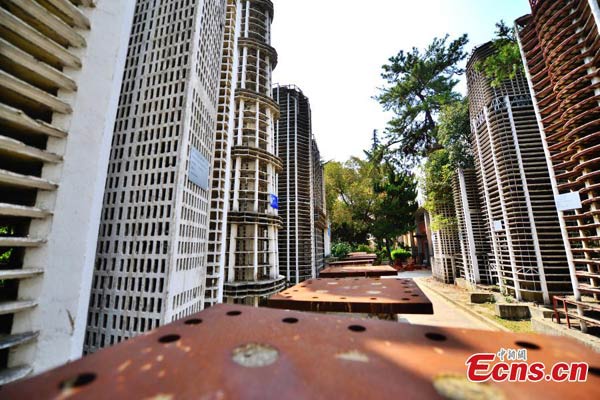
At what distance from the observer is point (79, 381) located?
814mm

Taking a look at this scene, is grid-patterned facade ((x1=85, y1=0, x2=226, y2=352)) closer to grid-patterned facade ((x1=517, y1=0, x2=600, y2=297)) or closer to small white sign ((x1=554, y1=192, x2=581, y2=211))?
grid-patterned facade ((x1=517, y1=0, x2=600, y2=297))

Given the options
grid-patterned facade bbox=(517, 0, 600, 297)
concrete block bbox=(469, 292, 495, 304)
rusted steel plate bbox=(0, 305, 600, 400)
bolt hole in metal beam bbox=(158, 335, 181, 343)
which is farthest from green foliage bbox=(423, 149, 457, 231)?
bolt hole in metal beam bbox=(158, 335, 181, 343)

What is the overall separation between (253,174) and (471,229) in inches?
505

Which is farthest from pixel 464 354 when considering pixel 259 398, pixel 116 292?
pixel 116 292

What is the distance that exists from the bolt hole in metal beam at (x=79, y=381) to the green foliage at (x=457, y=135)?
59.1 ft

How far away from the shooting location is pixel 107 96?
2.56 meters

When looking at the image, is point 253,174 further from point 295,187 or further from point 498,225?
point 498,225

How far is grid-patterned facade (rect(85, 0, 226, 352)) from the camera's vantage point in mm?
4305

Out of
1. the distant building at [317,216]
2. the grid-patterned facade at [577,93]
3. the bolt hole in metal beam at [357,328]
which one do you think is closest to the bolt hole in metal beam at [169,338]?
the bolt hole in metal beam at [357,328]

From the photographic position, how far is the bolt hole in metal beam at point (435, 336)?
3.90 feet

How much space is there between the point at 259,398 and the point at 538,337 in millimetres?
1376

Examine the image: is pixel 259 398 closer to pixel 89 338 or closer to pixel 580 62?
pixel 89 338

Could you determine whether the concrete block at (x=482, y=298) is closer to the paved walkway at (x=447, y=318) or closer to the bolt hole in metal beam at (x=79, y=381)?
the paved walkway at (x=447, y=318)

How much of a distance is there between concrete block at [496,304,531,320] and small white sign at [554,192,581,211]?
5254 millimetres
